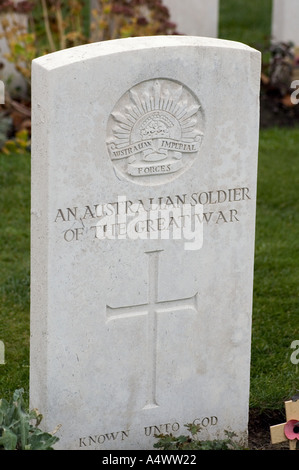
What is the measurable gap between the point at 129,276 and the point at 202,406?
0.72 meters

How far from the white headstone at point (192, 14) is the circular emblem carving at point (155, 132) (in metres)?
5.64

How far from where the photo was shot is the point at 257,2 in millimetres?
14500

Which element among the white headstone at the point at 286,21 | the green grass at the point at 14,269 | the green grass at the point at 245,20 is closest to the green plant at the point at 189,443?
the green grass at the point at 14,269

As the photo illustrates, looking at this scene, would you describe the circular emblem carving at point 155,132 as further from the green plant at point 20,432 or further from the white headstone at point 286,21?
the white headstone at point 286,21

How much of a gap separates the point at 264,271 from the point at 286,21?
4.04 m

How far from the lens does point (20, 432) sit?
3.78m

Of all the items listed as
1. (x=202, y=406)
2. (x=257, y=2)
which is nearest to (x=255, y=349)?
(x=202, y=406)

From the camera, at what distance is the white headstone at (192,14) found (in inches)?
370

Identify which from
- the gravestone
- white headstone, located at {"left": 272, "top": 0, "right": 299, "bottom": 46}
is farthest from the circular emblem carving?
white headstone, located at {"left": 272, "top": 0, "right": 299, "bottom": 46}

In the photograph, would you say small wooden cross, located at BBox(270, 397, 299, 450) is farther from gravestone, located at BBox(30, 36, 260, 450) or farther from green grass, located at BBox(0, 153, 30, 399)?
green grass, located at BBox(0, 153, 30, 399)

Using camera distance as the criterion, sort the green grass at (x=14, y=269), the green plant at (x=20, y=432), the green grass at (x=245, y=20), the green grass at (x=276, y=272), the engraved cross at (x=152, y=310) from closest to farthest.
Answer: the green plant at (x=20, y=432), the engraved cross at (x=152, y=310), the green grass at (x=276, y=272), the green grass at (x=14, y=269), the green grass at (x=245, y=20)

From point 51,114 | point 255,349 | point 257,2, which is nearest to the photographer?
point 51,114

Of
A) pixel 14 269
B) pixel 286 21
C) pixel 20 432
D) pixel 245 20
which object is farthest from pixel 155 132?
pixel 245 20
